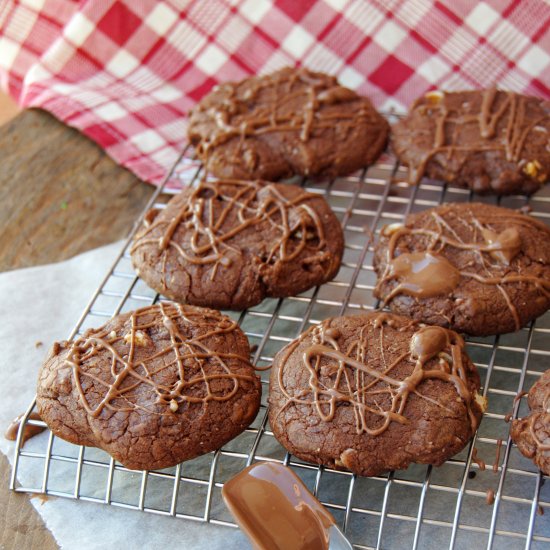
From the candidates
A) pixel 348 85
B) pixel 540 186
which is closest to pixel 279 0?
pixel 348 85

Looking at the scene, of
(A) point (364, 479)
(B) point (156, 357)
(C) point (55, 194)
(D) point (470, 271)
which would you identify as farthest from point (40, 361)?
(D) point (470, 271)

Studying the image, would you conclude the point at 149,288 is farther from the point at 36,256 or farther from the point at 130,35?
the point at 130,35

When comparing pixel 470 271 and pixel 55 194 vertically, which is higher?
pixel 470 271

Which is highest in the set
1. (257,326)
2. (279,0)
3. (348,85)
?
(279,0)

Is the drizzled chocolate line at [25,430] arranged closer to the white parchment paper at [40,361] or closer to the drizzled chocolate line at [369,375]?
the white parchment paper at [40,361]

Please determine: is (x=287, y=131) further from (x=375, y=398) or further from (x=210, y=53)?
(x=375, y=398)
